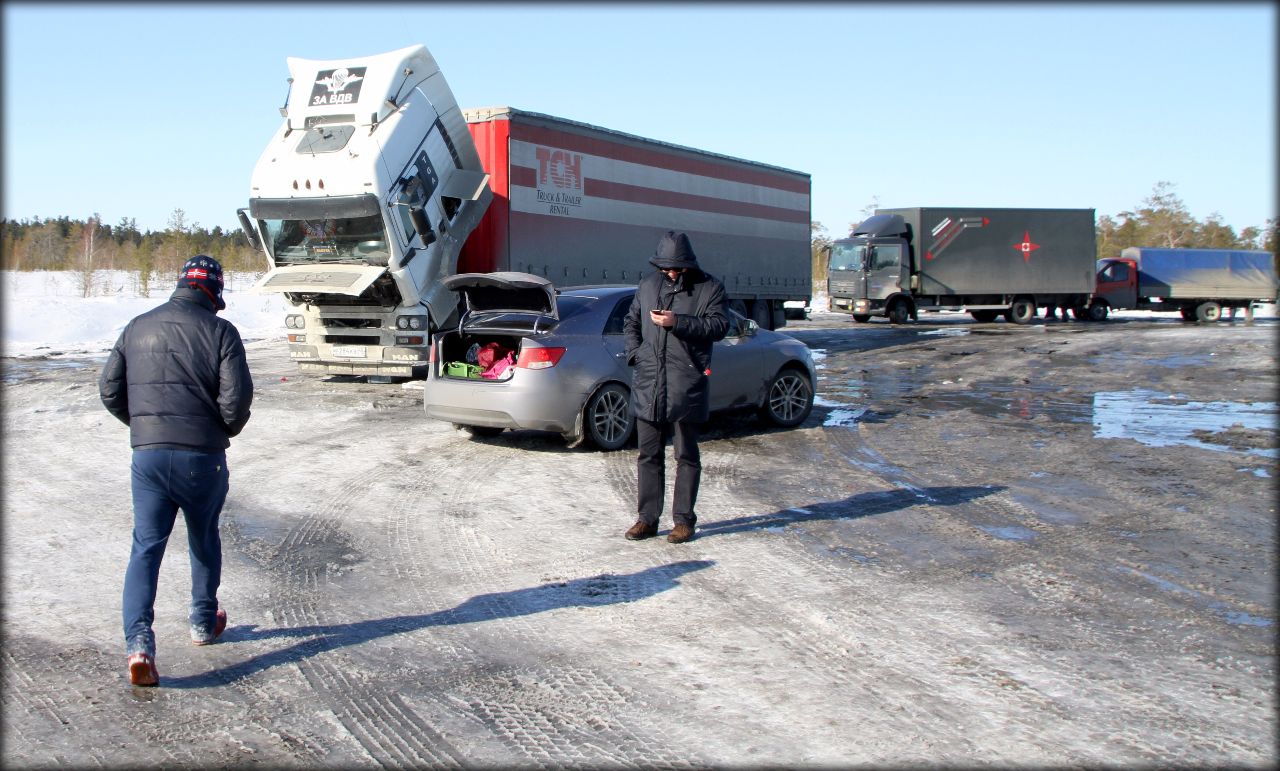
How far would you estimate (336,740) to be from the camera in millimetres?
4016

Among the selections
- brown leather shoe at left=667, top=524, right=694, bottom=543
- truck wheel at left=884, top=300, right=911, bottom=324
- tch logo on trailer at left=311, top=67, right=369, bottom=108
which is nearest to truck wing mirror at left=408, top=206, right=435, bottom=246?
tch logo on trailer at left=311, top=67, right=369, bottom=108

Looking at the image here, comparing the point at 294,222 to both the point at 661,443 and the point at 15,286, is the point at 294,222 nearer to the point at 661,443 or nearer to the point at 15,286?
the point at 661,443

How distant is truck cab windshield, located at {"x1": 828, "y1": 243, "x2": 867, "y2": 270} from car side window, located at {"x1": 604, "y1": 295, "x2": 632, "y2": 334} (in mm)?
24992

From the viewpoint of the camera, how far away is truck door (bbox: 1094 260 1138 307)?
126 ft

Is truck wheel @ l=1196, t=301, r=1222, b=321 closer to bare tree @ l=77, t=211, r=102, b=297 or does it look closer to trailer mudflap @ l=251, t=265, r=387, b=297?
trailer mudflap @ l=251, t=265, r=387, b=297

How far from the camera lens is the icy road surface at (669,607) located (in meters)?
4.05

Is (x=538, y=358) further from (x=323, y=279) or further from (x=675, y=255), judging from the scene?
(x=323, y=279)

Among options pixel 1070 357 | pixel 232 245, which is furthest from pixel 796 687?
pixel 232 245

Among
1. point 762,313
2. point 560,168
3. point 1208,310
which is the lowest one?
point 1208,310

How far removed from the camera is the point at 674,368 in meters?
6.84

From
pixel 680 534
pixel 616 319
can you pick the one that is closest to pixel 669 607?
pixel 680 534

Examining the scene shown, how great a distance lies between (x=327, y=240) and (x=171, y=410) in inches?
406

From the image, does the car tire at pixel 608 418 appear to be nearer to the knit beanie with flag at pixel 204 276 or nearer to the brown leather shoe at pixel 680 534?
the brown leather shoe at pixel 680 534

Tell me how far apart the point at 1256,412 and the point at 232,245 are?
5940 cm
